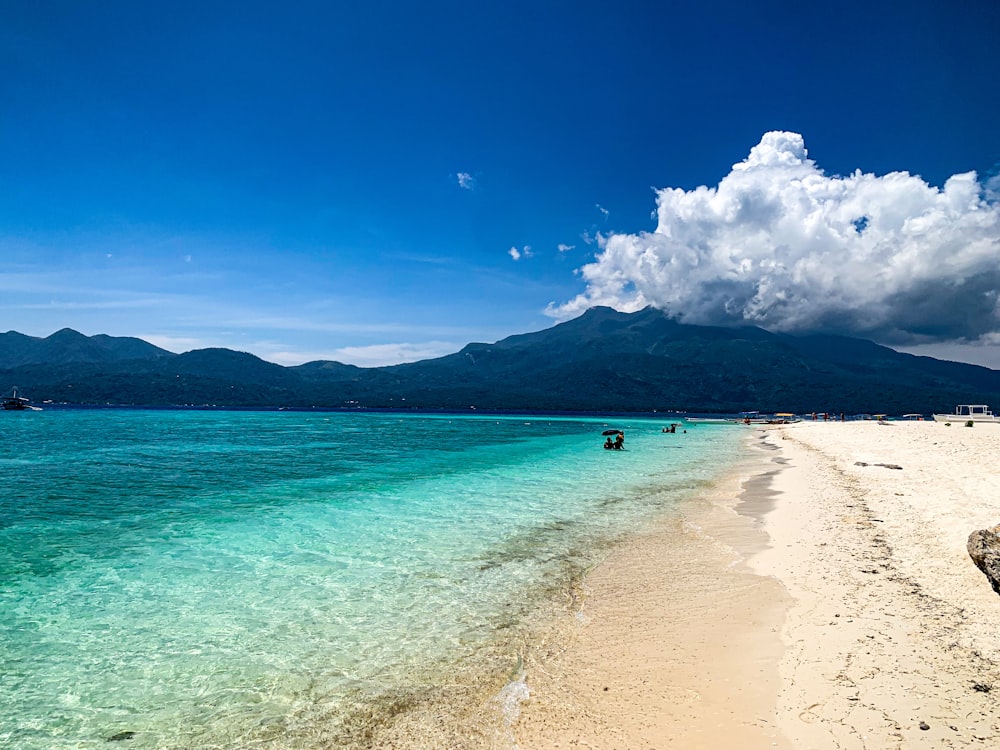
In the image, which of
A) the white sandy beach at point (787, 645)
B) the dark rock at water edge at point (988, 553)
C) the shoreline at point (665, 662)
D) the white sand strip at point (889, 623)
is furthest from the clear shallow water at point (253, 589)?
the dark rock at water edge at point (988, 553)

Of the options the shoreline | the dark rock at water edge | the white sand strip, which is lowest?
the shoreline

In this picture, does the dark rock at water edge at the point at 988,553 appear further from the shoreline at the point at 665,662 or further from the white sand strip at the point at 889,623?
the shoreline at the point at 665,662

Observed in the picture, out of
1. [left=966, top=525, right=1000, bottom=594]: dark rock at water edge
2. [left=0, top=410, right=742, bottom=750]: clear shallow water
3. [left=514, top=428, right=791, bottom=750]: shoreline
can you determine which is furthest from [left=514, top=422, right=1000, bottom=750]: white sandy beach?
[left=0, top=410, right=742, bottom=750]: clear shallow water

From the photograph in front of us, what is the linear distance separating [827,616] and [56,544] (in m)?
19.4

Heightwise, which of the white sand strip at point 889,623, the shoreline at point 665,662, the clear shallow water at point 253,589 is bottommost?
the clear shallow water at point 253,589

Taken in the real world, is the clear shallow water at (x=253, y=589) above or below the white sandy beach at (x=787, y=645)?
below

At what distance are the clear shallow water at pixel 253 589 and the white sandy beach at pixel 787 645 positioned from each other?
2073mm

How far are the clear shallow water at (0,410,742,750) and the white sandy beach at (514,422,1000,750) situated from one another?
207 centimetres

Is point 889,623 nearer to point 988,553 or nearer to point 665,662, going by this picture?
point 988,553

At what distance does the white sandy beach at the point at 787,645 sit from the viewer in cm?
567

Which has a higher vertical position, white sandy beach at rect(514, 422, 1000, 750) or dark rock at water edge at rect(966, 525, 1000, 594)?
dark rock at water edge at rect(966, 525, 1000, 594)

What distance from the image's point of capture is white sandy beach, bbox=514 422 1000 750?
223 inches

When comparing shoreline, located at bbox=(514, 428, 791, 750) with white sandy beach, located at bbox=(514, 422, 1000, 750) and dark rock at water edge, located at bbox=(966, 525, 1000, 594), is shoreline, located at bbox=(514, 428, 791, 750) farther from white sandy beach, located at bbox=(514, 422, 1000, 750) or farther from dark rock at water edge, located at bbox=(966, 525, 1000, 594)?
dark rock at water edge, located at bbox=(966, 525, 1000, 594)

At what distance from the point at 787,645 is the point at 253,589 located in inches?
421
